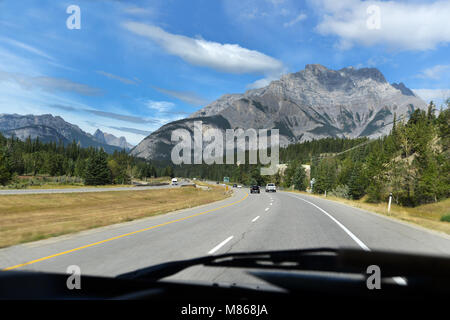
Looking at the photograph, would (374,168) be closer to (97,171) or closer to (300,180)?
(300,180)

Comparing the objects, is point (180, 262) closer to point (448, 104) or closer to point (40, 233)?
point (40, 233)

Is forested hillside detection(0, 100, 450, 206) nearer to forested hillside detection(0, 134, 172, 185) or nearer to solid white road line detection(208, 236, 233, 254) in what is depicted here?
forested hillside detection(0, 134, 172, 185)

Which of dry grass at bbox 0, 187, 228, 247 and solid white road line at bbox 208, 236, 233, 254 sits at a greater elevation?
solid white road line at bbox 208, 236, 233, 254

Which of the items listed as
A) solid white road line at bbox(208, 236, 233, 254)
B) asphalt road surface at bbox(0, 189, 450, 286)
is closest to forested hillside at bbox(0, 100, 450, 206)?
asphalt road surface at bbox(0, 189, 450, 286)

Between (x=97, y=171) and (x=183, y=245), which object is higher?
(x=97, y=171)

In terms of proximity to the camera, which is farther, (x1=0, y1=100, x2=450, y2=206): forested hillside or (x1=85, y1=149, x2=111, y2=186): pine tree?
(x1=85, y1=149, x2=111, y2=186): pine tree

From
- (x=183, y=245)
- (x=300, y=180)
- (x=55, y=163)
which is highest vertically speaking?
(x=55, y=163)

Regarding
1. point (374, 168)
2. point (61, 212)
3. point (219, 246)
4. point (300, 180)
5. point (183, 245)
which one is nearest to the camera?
point (219, 246)

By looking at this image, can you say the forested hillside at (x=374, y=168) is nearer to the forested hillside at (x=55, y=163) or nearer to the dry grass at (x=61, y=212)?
the forested hillside at (x=55, y=163)

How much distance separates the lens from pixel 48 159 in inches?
4818

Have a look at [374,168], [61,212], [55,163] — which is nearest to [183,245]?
[61,212]

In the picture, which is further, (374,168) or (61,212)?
(374,168)

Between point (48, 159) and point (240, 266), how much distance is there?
453 feet

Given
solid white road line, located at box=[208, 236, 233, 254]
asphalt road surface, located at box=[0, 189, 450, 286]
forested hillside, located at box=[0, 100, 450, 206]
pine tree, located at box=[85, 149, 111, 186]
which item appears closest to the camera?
asphalt road surface, located at box=[0, 189, 450, 286]
